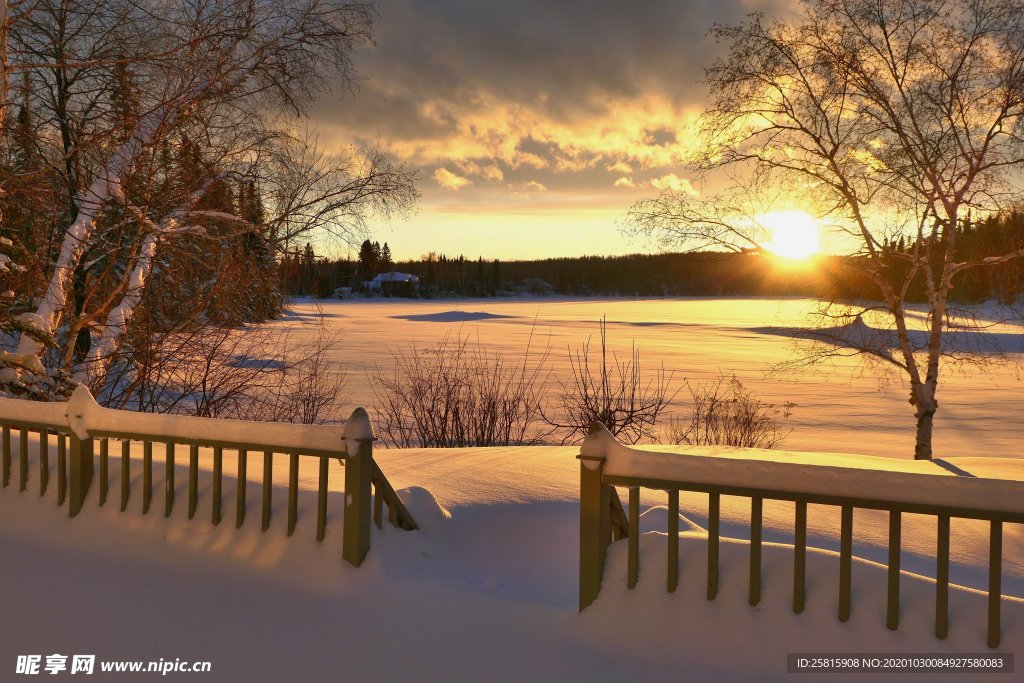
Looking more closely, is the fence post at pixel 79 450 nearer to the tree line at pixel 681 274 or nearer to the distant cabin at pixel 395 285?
the tree line at pixel 681 274

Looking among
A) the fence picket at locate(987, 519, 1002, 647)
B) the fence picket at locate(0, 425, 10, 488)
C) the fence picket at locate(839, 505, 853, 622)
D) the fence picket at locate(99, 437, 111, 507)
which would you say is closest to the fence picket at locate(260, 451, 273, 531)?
the fence picket at locate(99, 437, 111, 507)

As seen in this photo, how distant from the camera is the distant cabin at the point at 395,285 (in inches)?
4168

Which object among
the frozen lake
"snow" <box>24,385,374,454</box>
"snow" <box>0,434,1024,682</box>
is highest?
"snow" <box>24,385,374,454</box>

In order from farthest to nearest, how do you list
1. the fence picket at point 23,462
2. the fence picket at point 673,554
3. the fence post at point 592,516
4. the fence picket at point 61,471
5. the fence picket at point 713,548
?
the fence picket at point 23,462, the fence picket at point 61,471, the fence post at point 592,516, the fence picket at point 673,554, the fence picket at point 713,548

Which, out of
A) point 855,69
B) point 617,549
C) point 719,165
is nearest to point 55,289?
point 617,549

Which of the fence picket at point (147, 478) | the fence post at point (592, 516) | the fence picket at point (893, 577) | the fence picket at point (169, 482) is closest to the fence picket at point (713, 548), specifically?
the fence post at point (592, 516)

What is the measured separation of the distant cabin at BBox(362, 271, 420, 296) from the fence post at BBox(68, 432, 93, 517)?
9962 centimetres

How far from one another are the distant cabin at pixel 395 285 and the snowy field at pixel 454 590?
10011 cm

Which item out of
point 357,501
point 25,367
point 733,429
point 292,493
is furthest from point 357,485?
point 733,429

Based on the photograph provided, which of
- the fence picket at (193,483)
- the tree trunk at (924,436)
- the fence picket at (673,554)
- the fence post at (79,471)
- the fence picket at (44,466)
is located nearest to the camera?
the fence picket at (673,554)

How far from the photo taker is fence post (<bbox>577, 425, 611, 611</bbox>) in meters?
3.77

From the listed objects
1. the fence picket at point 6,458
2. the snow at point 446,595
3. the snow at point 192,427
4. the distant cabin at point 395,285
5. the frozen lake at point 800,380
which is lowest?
the frozen lake at point 800,380

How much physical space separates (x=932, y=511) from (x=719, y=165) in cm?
1046

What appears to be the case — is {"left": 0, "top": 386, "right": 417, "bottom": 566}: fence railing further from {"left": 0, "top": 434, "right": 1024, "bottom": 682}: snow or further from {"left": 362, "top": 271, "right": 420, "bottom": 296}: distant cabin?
{"left": 362, "top": 271, "right": 420, "bottom": 296}: distant cabin
